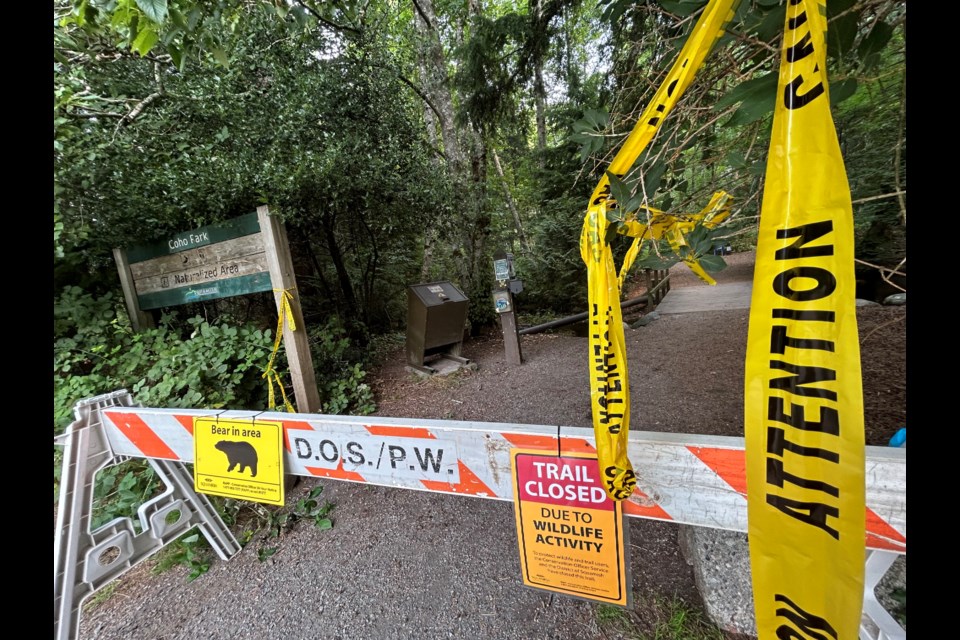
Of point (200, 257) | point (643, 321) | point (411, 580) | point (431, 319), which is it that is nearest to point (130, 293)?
point (200, 257)

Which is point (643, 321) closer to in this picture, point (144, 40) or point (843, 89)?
point (843, 89)

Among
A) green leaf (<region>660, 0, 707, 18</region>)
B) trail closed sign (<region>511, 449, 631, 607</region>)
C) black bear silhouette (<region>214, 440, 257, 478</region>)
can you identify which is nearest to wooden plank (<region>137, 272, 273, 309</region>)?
black bear silhouette (<region>214, 440, 257, 478</region>)

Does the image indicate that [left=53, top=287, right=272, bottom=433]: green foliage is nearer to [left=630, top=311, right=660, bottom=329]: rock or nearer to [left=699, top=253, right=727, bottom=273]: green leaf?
[left=699, top=253, right=727, bottom=273]: green leaf

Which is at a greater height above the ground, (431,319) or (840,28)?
(840,28)

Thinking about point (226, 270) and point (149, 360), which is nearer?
point (226, 270)

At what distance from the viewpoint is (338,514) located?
264 cm

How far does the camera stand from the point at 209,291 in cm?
311

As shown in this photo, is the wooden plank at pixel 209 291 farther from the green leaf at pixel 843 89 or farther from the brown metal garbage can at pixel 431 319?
the green leaf at pixel 843 89

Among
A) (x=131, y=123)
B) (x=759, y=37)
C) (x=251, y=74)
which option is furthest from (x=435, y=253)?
(x=759, y=37)

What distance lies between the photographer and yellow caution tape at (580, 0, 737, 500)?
84 centimetres

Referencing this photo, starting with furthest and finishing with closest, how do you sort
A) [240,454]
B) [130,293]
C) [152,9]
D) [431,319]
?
[431,319]
[130,293]
[240,454]
[152,9]

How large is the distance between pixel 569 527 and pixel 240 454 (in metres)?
1.46
